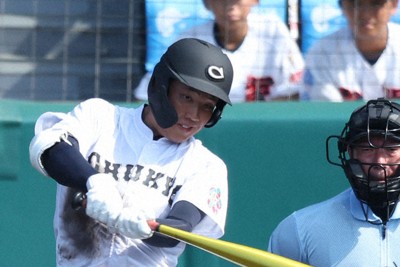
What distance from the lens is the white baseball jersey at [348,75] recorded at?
5.80 meters

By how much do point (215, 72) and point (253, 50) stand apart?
7.30ft

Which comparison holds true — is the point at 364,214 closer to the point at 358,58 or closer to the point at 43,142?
the point at 43,142

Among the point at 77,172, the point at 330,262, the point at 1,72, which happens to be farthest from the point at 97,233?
the point at 1,72

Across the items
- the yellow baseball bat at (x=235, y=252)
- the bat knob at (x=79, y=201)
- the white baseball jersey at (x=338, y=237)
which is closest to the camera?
the yellow baseball bat at (x=235, y=252)

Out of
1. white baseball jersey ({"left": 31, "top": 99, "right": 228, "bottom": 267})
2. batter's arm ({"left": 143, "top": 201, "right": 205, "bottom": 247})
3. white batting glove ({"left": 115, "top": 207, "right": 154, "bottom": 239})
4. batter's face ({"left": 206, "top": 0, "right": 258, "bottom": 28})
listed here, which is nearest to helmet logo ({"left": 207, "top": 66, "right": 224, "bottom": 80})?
white baseball jersey ({"left": 31, "top": 99, "right": 228, "bottom": 267})

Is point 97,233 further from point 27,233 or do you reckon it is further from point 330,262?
point 27,233

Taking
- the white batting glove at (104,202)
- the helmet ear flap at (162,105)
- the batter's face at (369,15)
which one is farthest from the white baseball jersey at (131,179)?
the batter's face at (369,15)

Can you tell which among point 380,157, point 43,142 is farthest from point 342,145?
point 43,142

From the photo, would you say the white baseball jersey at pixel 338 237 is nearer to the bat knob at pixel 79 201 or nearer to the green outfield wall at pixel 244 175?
the bat knob at pixel 79 201

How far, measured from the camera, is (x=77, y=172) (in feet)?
11.6

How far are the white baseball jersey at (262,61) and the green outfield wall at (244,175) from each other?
58 centimetres

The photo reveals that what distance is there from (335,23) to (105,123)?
2.42 meters

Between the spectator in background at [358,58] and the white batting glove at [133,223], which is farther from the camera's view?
the spectator in background at [358,58]

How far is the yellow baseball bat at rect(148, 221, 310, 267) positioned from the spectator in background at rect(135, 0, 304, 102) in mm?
2429
